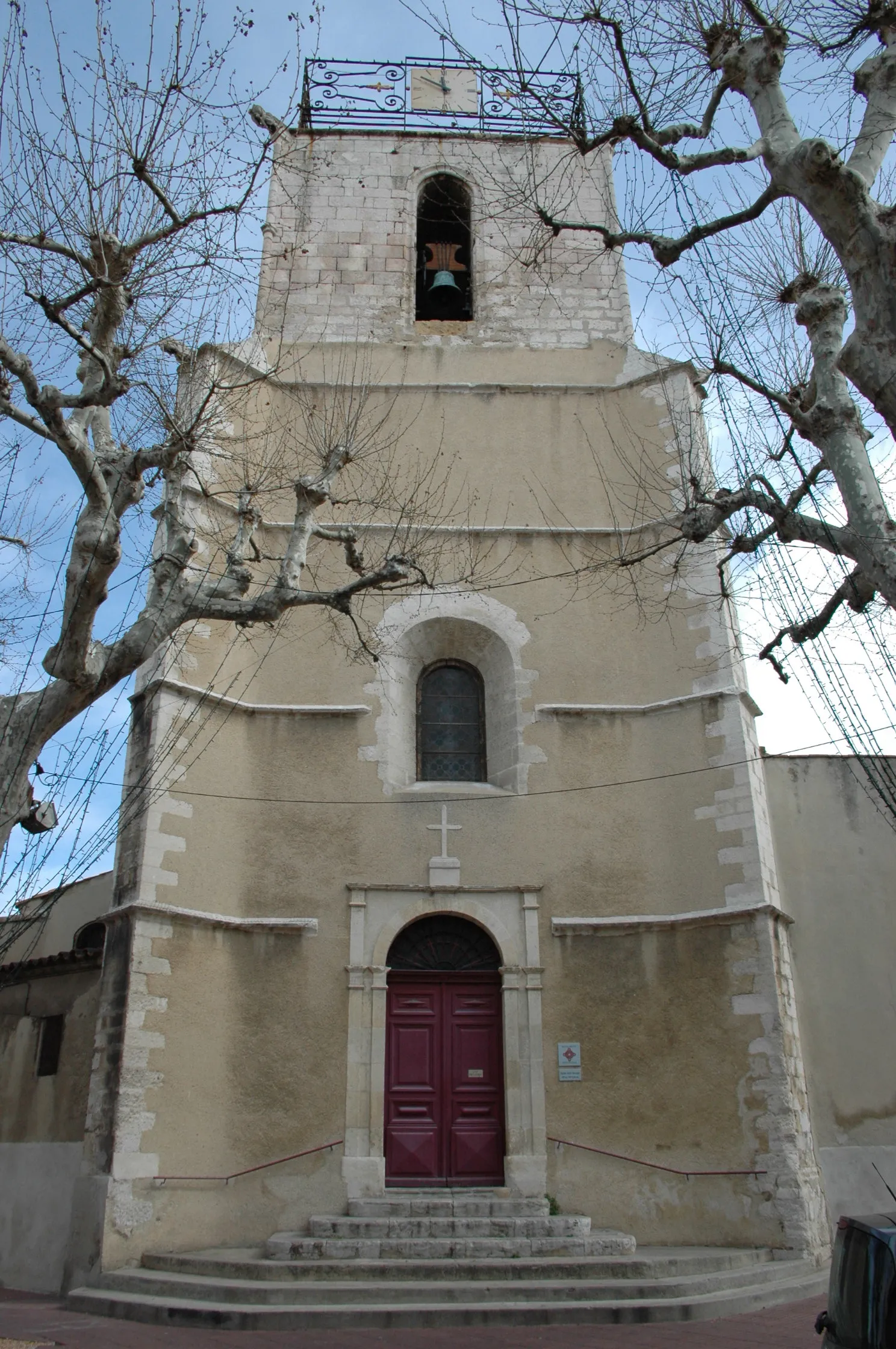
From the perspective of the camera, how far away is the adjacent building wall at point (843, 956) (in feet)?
29.7

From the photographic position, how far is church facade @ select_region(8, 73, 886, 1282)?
339 inches

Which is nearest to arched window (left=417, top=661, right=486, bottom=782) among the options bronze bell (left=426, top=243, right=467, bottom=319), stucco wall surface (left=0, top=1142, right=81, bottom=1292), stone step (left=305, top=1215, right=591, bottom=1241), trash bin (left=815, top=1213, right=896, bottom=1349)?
stone step (left=305, top=1215, right=591, bottom=1241)

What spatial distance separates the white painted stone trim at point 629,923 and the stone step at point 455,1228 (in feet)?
7.71

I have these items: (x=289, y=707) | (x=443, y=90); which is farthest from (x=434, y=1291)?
(x=443, y=90)

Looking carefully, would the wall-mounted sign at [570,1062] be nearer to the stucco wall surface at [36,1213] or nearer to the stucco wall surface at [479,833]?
the stucco wall surface at [479,833]

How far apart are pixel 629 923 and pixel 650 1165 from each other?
1951 millimetres

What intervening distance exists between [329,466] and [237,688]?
257 cm

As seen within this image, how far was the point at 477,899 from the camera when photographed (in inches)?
382

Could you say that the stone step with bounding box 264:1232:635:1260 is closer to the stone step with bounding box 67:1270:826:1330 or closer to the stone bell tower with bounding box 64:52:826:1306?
the stone bell tower with bounding box 64:52:826:1306

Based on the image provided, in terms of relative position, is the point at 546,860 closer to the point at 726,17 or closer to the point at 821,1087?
the point at 821,1087

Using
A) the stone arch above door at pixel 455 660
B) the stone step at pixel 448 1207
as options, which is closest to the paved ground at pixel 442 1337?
the stone step at pixel 448 1207

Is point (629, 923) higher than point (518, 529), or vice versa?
point (518, 529)

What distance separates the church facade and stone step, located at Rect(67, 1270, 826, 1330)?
1.40 m

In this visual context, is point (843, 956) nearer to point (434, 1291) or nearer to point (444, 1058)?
point (444, 1058)
